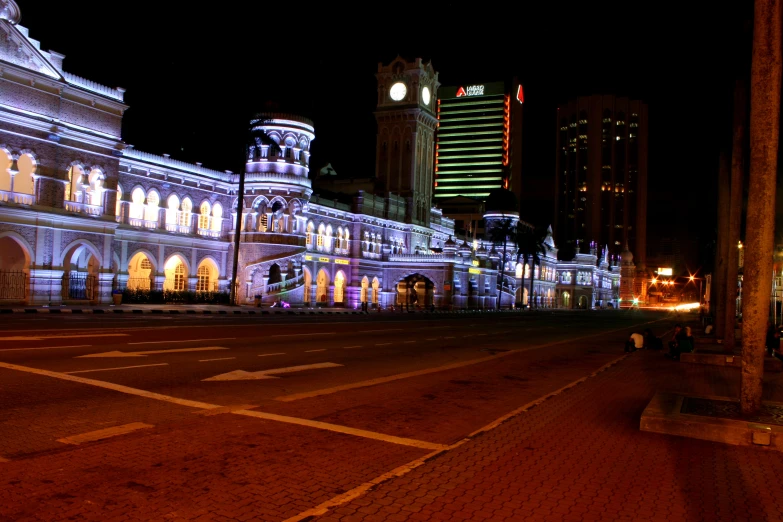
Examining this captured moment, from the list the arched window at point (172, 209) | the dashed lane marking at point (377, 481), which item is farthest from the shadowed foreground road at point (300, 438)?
the arched window at point (172, 209)

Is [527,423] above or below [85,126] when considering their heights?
below

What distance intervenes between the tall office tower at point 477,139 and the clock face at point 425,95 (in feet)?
318

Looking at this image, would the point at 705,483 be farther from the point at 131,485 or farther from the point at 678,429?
the point at 131,485

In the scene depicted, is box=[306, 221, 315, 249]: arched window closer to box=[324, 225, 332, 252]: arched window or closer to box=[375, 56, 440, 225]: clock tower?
box=[324, 225, 332, 252]: arched window

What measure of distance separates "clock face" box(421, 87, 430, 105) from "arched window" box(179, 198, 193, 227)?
3925 centimetres

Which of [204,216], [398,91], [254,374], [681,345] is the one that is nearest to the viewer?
[254,374]

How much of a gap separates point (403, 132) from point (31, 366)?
73.2m

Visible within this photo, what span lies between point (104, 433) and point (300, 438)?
7.69 feet

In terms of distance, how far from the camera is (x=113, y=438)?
7.82m

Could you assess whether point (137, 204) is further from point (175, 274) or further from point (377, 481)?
point (377, 481)

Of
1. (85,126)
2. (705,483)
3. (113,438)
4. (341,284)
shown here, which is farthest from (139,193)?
(705,483)

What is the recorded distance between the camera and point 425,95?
3287 inches

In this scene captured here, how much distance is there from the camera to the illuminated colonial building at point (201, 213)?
123 feet

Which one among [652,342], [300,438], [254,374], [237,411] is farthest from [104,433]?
[652,342]
